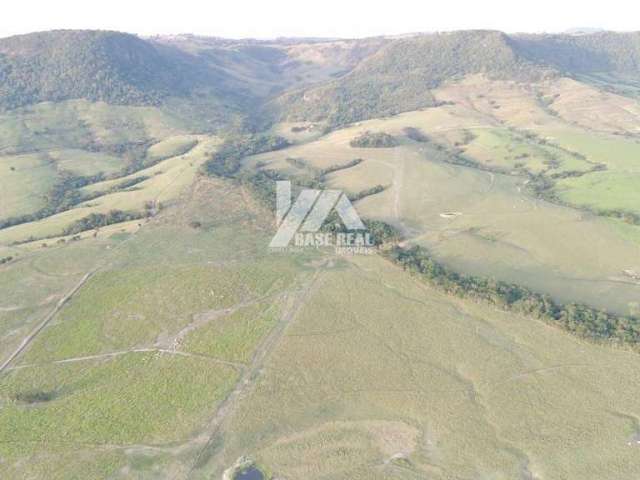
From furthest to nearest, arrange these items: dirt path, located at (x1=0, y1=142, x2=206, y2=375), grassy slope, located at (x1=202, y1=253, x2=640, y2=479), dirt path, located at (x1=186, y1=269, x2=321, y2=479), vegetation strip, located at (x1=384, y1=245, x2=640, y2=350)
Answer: vegetation strip, located at (x1=384, y1=245, x2=640, y2=350) → dirt path, located at (x1=0, y1=142, x2=206, y2=375) → dirt path, located at (x1=186, y1=269, x2=321, y2=479) → grassy slope, located at (x1=202, y1=253, x2=640, y2=479)

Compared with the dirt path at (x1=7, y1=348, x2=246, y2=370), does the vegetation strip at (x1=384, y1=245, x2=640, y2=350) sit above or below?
above

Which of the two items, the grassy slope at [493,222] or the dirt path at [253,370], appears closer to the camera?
the dirt path at [253,370]

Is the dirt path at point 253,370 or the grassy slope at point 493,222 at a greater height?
the grassy slope at point 493,222

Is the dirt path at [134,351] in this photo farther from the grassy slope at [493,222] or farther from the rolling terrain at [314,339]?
the grassy slope at [493,222]

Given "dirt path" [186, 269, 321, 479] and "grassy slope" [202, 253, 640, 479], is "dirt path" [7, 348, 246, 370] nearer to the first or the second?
"dirt path" [186, 269, 321, 479]

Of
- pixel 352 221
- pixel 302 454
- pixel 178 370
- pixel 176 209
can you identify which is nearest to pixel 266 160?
pixel 176 209

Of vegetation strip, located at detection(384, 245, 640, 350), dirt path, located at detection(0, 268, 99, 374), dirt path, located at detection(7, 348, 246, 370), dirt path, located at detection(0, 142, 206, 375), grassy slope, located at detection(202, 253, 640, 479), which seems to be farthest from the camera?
vegetation strip, located at detection(384, 245, 640, 350)

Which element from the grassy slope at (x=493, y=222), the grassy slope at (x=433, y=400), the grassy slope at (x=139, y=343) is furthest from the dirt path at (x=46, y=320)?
the grassy slope at (x=493, y=222)

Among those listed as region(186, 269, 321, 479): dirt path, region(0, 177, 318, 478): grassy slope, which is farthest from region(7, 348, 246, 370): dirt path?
region(186, 269, 321, 479): dirt path

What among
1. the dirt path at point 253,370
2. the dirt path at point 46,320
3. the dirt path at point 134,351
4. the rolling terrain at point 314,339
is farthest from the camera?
the dirt path at point 46,320

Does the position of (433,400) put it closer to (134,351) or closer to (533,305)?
(533,305)
